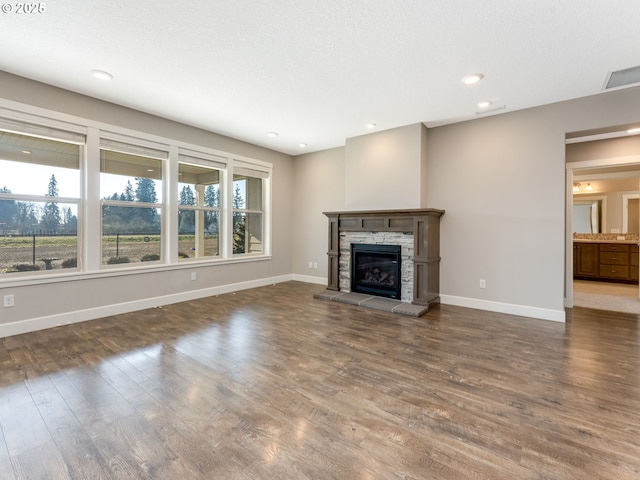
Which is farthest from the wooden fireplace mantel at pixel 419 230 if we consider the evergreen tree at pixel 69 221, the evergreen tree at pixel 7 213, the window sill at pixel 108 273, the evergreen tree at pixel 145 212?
the evergreen tree at pixel 7 213

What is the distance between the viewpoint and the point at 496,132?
4266 millimetres

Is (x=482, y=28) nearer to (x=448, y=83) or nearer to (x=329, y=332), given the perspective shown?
(x=448, y=83)

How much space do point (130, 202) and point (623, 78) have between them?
608 centimetres

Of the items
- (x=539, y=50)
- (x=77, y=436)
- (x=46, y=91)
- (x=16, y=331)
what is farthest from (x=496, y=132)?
(x=16, y=331)

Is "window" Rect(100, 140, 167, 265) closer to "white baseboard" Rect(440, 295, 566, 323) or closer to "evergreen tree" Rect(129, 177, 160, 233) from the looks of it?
"evergreen tree" Rect(129, 177, 160, 233)

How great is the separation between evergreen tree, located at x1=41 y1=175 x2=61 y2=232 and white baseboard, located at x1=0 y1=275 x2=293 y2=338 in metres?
1.06

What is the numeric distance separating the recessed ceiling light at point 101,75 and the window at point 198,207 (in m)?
1.58

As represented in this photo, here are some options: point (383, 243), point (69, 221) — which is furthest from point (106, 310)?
point (383, 243)

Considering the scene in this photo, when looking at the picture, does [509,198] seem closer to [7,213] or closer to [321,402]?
[321,402]

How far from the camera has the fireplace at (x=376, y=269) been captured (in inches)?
188

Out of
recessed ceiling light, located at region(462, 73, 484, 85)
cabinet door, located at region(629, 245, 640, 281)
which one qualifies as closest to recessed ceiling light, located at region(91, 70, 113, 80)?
recessed ceiling light, located at region(462, 73, 484, 85)

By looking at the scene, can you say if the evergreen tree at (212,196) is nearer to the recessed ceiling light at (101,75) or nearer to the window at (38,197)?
the window at (38,197)

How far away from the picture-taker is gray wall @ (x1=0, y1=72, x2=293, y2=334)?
11.0 ft

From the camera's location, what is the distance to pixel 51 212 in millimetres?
3617
